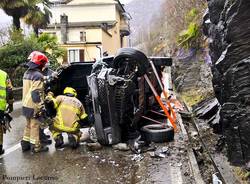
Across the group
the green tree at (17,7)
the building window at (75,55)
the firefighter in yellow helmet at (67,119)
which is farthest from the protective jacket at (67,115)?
the building window at (75,55)

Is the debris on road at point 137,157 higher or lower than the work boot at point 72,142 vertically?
lower

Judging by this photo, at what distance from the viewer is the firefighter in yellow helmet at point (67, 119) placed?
788cm

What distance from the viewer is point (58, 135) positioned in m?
8.06

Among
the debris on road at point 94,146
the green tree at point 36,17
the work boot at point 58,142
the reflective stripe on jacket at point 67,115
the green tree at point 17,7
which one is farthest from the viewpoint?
the green tree at point 36,17

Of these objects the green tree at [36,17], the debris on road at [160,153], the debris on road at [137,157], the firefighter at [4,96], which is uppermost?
the green tree at [36,17]

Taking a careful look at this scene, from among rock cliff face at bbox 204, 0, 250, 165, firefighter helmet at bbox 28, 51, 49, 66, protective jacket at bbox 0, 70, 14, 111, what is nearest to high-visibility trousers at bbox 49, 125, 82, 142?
protective jacket at bbox 0, 70, 14, 111

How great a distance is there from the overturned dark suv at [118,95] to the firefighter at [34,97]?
92 cm

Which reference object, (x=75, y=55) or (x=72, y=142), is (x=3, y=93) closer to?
(x=72, y=142)

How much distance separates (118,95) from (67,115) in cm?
100

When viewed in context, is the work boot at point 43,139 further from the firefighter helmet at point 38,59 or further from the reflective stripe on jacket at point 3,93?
the firefighter helmet at point 38,59

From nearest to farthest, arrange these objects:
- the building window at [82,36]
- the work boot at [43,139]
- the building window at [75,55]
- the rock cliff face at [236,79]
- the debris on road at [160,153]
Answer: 1. the rock cliff face at [236,79]
2. the debris on road at [160,153]
3. the work boot at [43,139]
4. the building window at [75,55]
5. the building window at [82,36]

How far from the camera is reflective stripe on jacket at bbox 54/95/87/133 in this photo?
7.88m

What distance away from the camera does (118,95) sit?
307 inches

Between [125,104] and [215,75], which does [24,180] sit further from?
[215,75]
